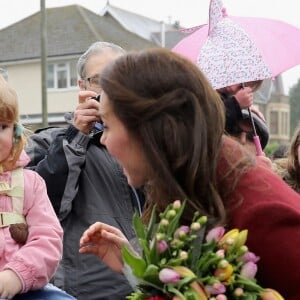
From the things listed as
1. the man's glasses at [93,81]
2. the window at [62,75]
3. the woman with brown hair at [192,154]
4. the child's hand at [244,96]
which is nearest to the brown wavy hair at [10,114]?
the woman with brown hair at [192,154]

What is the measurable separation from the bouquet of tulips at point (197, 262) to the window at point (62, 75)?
3057 cm

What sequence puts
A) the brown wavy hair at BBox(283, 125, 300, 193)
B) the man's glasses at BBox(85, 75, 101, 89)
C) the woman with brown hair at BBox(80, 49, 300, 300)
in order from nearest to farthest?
the woman with brown hair at BBox(80, 49, 300, 300), the man's glasses at BBox(85, 75, 101, 89), the brown wavy hair at BBox(283, 125, 300, 193)

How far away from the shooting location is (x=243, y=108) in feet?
11.1

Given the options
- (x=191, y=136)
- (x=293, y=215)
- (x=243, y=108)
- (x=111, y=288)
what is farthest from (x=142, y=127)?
(x=243, y=108)

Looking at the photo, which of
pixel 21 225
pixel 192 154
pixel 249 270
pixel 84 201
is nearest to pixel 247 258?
pixel 249 270

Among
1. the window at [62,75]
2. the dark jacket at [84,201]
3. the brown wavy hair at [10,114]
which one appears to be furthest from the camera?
the window at [62,75]

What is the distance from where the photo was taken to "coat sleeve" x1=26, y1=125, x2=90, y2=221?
3.07 meters

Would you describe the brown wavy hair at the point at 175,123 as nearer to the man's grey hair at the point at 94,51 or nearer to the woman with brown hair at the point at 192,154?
the woman with brown hair at the point at 192,154

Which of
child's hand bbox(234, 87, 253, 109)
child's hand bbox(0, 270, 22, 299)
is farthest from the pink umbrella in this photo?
child's hand bbox(0, 270, 22, 299)

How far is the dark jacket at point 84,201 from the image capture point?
3020 millimetres

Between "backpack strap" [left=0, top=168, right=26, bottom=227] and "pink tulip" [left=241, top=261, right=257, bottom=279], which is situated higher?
"pink tulip" [left=241, top=261, right=257, bottom=279]

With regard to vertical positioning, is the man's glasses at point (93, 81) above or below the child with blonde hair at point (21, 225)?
above

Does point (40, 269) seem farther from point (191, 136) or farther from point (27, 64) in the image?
point (27, 64)

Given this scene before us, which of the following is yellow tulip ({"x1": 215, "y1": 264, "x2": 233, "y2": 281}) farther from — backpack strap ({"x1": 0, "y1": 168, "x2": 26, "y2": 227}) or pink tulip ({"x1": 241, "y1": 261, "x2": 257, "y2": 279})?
backpack strap ({"x1": 0, "y1": 168, "x2": 26, "y2": 227})
